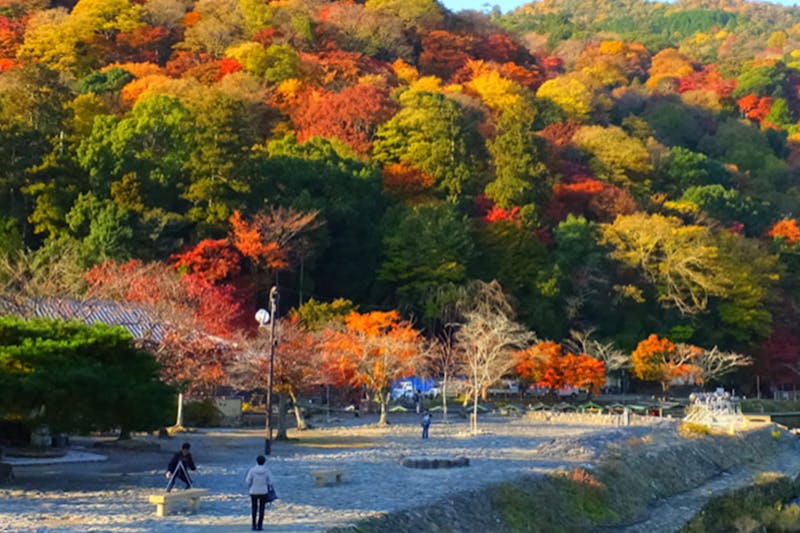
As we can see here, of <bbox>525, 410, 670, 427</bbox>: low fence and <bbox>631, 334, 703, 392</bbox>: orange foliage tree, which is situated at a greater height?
<bbox>631, 334, 703, 392</bbox>: orange foliage tree

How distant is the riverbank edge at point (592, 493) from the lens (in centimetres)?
1773

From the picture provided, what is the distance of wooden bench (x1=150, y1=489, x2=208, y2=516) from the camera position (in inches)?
622

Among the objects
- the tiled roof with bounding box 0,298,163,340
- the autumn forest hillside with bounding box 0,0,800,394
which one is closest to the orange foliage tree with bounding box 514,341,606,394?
the autumn forest hillside with bounding box 0,0,800,394

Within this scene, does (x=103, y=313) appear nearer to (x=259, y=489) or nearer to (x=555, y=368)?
(x=259, y=489)

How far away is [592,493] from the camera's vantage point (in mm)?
22250

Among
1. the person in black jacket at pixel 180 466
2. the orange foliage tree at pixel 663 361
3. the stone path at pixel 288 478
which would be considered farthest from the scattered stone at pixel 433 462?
the orange foliage tree at pixel 663 361

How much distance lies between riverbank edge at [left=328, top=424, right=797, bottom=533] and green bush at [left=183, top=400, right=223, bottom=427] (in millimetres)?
13516

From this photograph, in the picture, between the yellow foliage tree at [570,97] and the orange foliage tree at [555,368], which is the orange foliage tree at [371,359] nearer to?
the orange foliage tree at [555,368]

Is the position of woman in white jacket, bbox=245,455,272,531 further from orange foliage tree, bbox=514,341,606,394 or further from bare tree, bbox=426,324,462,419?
orange foliage tree, bbox=514,341,606,394

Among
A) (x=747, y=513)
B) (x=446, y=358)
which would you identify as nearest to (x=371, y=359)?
(x=446, y=358)

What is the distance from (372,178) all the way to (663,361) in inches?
687

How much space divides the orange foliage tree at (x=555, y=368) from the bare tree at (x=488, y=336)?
2.55 ft

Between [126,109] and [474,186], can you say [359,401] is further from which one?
[126,109]

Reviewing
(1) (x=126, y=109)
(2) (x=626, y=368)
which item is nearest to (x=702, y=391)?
(2) (x=626, y=368)
